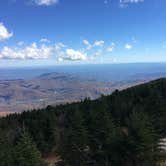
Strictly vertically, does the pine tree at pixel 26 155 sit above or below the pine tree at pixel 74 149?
above

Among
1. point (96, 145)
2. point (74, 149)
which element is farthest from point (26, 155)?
point (96, 145)

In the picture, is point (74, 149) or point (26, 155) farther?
point (74, 149)

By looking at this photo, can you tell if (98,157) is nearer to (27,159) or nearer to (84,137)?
(84,137)

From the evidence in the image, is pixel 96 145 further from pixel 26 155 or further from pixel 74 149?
pixel 26 155

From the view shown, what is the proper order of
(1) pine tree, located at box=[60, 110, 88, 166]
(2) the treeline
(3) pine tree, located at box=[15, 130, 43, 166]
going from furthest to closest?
1. (1) pine tree, located at box=[60, 110, 88, 166]
2. (2) the treeline
3. (3) pine tree, located at box=[15, 130, 43, 166]

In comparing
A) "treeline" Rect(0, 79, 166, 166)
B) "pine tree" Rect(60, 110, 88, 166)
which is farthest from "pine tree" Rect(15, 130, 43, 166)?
"pine tree" Rect(60, 110, 88, 166)

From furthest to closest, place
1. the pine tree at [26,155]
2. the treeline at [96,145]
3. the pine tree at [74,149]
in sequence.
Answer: the pine tree at [74,149], the treeline at [96,145], the pine tree at [26,155]

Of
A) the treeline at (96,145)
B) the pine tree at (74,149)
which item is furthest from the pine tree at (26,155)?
the pine tree at (74,149)

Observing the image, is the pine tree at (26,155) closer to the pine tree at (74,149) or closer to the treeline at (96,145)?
the treeline at (96,145)

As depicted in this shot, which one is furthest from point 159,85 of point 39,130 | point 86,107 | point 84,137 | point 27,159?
point 27,159

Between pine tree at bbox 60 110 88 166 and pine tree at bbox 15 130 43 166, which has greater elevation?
pine tree at bbox 15 130 43 166

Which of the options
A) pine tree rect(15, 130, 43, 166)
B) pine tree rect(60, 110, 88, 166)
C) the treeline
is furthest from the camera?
pine tree rect(60, 110, 88, 166)

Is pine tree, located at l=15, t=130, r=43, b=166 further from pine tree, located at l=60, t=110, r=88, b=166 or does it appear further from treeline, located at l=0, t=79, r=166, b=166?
pine tree, located at l=60, t=110, r=88, b=166
